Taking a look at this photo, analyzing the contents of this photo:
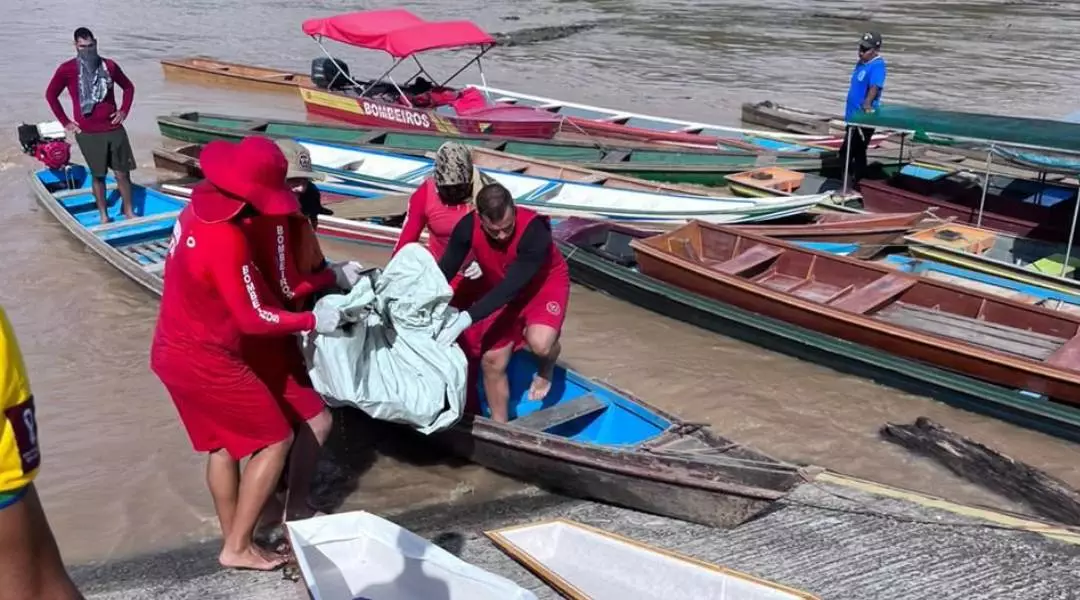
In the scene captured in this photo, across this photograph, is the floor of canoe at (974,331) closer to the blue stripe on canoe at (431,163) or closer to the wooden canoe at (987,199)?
the blue stripe on canoe at (431,163)

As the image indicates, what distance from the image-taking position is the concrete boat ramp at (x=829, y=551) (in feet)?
13.5

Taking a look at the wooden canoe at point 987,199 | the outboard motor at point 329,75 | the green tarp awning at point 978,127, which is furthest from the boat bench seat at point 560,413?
the outboard motor at point 329,75

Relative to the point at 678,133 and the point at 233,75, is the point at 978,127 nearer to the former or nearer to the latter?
the point at 678,133

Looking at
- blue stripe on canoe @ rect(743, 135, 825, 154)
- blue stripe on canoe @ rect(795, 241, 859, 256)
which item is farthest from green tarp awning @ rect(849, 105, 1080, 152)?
blue stripe on canoe @ rect(743, 135, 825, 154)

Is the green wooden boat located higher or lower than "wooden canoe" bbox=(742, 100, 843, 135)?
lower

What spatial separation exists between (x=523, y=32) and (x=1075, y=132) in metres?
22.1

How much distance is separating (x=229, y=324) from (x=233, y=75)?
53.0ft

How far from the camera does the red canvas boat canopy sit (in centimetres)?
1247

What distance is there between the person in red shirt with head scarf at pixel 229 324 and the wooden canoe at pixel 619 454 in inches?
49.4

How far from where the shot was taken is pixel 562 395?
5.58 m

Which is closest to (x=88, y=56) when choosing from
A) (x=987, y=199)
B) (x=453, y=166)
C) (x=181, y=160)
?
(x=181, y=160)

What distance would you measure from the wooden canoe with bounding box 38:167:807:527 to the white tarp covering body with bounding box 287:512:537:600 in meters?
1.18

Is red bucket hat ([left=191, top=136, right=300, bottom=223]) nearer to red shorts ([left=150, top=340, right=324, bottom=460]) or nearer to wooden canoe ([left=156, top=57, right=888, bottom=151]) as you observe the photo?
red shorts ([left=150, top=340, right=324, bottom=460])

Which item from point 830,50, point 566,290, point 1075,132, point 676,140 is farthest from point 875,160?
point 830,50
